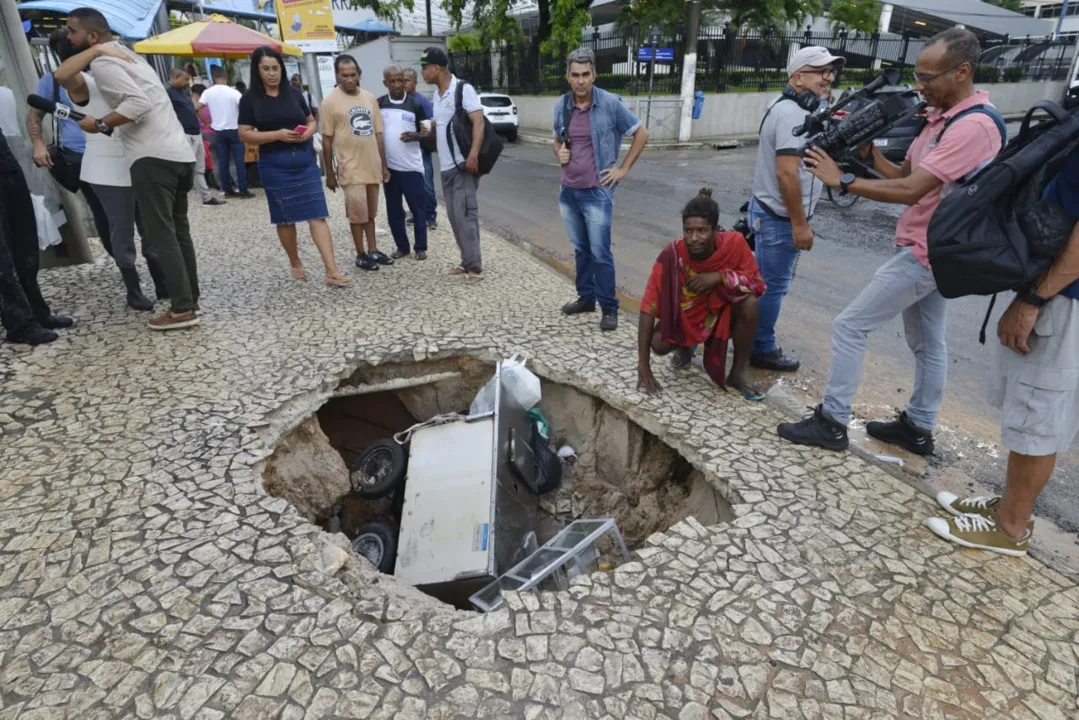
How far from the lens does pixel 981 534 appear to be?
97.7 inches

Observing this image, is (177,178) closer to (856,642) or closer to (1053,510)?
(856,642)

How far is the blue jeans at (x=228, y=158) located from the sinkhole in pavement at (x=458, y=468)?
704 centimetres

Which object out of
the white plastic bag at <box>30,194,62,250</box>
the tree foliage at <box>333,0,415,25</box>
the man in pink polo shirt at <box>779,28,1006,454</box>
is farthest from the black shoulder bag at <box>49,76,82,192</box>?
the tree foliage at <box>333,0,415,25</box>

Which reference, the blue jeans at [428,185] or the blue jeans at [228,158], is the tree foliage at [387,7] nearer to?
the blue jeans at [228,158]

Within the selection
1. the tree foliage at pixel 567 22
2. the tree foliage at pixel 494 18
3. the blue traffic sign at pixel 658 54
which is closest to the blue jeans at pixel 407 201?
the blue traffic sign at pixel 658 54

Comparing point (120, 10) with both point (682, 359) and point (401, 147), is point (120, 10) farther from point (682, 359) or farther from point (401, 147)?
point (682, 359)

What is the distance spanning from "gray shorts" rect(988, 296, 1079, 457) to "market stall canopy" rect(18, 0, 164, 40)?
11779 mm

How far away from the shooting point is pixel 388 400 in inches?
173

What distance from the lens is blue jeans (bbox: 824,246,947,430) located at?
110 inches

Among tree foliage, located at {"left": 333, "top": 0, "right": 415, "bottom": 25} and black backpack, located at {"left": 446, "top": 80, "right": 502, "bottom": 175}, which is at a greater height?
tree foliage, located at {"left": 333, "top": 0, "right": 415, "bottom": 25}

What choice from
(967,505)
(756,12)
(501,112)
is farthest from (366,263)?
(756,12)

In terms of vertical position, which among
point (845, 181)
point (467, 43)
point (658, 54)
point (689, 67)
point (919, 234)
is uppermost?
point (467, 43)

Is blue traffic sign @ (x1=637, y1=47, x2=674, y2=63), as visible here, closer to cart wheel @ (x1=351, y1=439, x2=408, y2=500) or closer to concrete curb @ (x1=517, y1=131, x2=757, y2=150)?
concrete curb @ (x1=517, y1=131, x2=757, y2=150)

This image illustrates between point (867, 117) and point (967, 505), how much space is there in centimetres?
170
